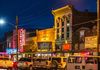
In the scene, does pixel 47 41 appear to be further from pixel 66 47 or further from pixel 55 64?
pixel 55 64

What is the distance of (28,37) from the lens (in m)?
74.5

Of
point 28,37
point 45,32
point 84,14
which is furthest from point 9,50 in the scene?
point 84,14

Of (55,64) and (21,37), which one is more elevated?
(21,37)

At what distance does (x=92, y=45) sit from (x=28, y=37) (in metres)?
27.1

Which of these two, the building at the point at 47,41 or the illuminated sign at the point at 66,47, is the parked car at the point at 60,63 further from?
the building at the point at 47,41

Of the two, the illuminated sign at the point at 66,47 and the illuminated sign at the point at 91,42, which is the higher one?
the illuminated sign at the point at 91,42

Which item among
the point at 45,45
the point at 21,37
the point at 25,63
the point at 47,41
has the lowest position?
the point at 25,63

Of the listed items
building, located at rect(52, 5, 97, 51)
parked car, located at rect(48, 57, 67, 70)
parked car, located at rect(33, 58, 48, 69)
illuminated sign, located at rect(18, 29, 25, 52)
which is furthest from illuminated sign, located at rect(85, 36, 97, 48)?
illuminated sign, located at rect(18, 29, 25, 52)

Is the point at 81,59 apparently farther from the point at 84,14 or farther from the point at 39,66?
the point at 84,14

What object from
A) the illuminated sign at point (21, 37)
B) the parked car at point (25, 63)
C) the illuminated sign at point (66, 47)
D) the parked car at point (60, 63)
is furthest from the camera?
the illuminated sign at point (21, 37)

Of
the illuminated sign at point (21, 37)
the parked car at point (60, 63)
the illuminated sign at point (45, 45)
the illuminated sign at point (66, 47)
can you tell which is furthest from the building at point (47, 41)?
the parked car at point (60, 63)

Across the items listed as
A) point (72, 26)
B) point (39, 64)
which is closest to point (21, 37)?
point (72, 26)

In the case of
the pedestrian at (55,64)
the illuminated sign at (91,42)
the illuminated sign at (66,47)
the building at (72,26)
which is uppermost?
the building at (72,26)

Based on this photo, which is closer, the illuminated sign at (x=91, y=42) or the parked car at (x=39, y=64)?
the parked car at (x=39, y=64)
